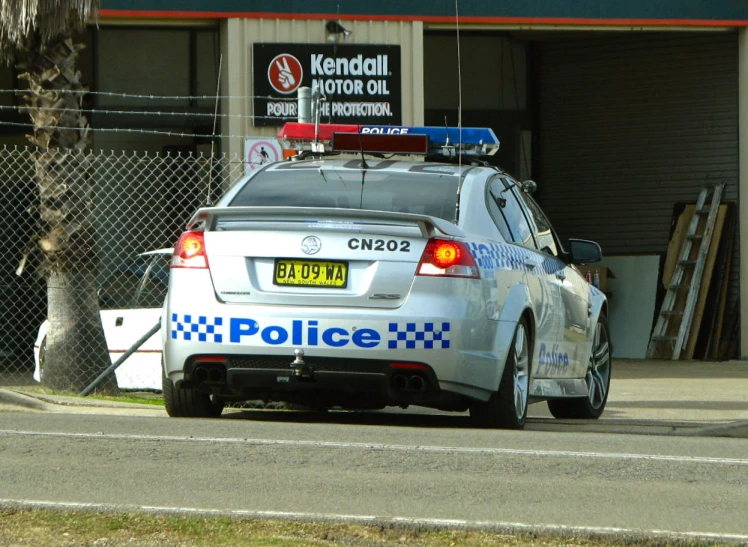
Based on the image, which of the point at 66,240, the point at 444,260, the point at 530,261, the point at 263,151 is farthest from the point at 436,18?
the point at 444,260

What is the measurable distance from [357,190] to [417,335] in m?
1.14

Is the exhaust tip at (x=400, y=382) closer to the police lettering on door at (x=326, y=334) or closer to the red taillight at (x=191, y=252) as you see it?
the police lettering on door at (x=326, y=334)

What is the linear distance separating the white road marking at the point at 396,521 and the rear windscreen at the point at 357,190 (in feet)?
10.6

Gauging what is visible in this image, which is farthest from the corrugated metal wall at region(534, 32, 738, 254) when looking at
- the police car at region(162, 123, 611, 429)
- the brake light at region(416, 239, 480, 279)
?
the brake light at region(416, 239, 480, 279)

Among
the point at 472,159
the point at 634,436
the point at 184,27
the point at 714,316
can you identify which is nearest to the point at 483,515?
the point at 634,436

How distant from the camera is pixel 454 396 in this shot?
795cm

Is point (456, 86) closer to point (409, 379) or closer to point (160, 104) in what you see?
point (160, 104)

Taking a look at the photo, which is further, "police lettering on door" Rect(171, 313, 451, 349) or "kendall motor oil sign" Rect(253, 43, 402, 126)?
"kendall motor oil sign" Rect(253, 43, 402, 126)

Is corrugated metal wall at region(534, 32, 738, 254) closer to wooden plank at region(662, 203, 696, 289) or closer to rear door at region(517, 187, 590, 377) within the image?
wooden plank at region(662, 203, 696, 289)

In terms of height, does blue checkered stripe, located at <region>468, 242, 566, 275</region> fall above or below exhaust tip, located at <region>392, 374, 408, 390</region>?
above

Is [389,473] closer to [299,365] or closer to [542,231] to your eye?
[299,365]

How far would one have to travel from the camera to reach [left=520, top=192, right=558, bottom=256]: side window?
31.4ft

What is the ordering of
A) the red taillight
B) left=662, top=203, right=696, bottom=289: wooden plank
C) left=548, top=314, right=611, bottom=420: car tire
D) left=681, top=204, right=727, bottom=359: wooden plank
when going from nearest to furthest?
the red taillight, left=548, top=314, right=611, bottom=420: car tire, left=681, top=204, right=727, bottom=359: wooden plank, left=662, top=203, right=696, bottom=289: wooden plank

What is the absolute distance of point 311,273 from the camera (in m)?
7.80
